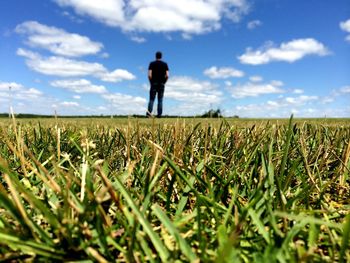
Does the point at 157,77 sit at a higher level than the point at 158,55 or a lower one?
lower

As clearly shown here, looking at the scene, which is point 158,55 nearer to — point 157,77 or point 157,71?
point 157,71

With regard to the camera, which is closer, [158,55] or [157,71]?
[157,71]

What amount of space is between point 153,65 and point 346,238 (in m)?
17.6

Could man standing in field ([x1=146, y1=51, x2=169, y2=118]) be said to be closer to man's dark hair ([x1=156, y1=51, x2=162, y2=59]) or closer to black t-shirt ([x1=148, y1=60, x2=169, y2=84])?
black t-shirt ([x1=148, y1=60, x2=169, y2=84])

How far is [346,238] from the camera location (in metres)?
0.75

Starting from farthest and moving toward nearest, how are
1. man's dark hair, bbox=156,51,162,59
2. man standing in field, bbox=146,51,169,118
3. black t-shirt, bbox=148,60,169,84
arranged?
man's dark hair, bbox=156,51,162,59
black t-shirt, bbox=148,60,169,84
man standing in field, bbox=146,51,169,118

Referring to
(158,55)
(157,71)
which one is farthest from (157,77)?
(158,55)

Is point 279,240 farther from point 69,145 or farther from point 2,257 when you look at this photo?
point 69,145

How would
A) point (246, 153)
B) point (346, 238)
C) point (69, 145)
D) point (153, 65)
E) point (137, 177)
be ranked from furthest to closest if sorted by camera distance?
point (153, 65)
point (69, 145)
point (246, 153)
point (137, 177)
point (346, 238)

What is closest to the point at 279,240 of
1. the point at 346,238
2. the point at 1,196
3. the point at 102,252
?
the point at 346,238

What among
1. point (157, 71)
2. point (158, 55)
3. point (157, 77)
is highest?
point (158, 55)

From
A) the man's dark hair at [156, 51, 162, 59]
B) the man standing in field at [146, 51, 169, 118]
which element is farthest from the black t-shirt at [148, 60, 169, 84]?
the man's dark hair at [156, 51, 162, 59]

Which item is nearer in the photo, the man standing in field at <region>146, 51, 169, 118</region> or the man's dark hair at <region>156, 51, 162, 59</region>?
the man standing in field at <region>146, 51, 169, 118</region>

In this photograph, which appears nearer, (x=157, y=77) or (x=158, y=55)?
(x=157, y=77)
